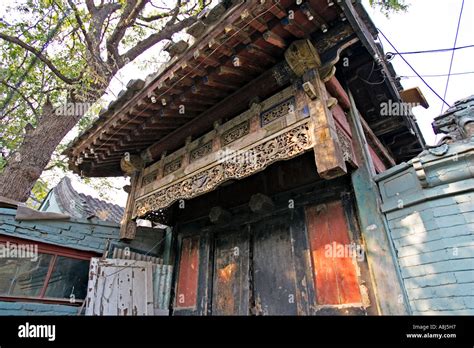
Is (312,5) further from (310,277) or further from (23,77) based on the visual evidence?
(23,77)

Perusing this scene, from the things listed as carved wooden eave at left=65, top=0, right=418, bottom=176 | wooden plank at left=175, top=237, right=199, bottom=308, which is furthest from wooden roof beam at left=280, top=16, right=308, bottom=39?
wooden plank at left=175, top=237, right=199, bottom=308

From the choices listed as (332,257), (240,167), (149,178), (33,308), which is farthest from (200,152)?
(33,308)

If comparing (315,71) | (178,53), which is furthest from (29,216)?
(315,71)

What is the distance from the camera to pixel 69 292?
452cm

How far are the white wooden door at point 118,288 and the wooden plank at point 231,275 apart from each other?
1.16 meters

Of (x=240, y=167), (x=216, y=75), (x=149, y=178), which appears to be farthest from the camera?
(x=149, y=178)

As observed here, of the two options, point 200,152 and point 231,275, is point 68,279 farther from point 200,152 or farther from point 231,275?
point 200,152

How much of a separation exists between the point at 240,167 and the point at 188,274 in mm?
2657

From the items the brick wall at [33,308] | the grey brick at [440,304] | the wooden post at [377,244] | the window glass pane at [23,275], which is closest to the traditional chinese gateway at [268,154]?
the wooden post at [377,244]

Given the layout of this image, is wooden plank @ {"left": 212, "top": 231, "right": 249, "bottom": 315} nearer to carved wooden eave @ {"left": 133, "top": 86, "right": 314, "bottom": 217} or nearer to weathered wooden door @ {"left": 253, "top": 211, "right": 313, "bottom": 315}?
weathered wooden door @ {"left": 253, "top": 211, "right": 313, "bottom": 315}

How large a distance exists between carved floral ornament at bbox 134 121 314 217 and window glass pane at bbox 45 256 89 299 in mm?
1600

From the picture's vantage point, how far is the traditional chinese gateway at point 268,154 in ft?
9.74

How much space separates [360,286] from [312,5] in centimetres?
A: 307

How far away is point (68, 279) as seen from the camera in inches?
180
